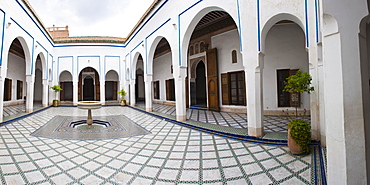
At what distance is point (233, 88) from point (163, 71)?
19.1 feet

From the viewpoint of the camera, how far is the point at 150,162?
252 centimetres

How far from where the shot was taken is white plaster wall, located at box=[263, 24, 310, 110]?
5.47 metres

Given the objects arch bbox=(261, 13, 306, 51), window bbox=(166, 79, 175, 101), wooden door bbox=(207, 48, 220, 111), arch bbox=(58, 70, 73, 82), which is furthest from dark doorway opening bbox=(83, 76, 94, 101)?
arch bbox=(261, 13, 306, 51)

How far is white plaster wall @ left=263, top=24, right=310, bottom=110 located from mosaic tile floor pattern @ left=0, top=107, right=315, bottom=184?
3.36m

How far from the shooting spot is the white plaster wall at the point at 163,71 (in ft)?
35.3

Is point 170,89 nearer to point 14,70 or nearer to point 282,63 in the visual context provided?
point 282,63

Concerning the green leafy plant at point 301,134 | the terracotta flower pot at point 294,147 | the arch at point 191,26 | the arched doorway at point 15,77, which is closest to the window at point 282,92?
the arch at point 191,26

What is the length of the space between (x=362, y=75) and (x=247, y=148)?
85.3 inches

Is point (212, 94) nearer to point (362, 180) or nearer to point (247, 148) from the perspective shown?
point (247, 148)

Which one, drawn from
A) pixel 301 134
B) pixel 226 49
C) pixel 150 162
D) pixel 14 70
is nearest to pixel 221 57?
pixel 226 49

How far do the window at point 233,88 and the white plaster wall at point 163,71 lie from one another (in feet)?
14.4

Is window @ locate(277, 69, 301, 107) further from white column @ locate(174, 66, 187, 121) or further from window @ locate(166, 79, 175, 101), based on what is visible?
window @ locate(166, 79, 175, 101)

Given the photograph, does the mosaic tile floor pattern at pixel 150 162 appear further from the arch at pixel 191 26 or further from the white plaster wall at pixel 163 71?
the white plaster wall at pixel 163 71

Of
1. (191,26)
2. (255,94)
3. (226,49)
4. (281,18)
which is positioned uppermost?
(191,26)
